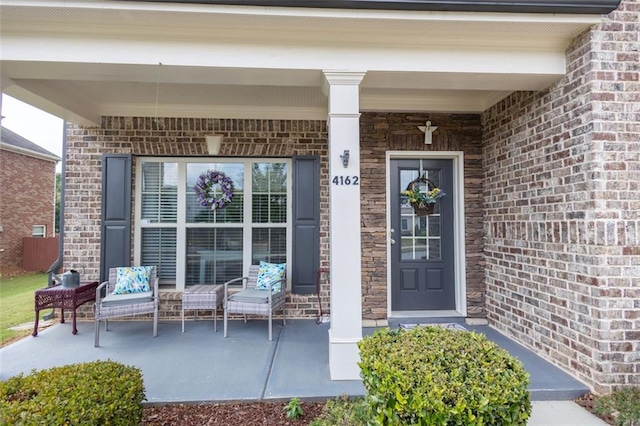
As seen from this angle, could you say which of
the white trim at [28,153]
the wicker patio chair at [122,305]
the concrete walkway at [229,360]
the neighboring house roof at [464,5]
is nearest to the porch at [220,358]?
the concrete walkway at [229,360]

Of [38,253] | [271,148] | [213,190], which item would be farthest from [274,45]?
[38,253]

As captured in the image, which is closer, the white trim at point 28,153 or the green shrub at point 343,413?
the green shrub at point 343,413

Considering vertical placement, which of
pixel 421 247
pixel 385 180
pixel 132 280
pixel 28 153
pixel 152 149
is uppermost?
pixel 28 153

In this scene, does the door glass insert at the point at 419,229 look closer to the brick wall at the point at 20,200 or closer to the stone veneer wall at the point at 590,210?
the stone veneer wall at the point at 590,210

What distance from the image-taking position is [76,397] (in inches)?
67.2

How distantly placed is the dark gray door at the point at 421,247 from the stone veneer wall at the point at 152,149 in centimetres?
96

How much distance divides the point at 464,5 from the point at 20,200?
14.1m

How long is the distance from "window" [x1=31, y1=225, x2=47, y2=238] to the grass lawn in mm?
2460

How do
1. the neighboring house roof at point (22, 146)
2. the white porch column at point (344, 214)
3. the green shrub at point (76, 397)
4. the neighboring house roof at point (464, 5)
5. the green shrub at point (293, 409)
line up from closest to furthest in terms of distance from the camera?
1. the green shrub at point (76, 397)
2. the green shrub at point (293, 409)
3. the neighboring house roof at point (464, 5)
4. the white porch column at point (344, 214)
5. the neighboring house roof at point (22, 146)

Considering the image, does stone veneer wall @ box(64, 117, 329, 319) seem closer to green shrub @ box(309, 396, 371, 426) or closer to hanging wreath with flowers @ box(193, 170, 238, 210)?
hanging wreath with flowers @ box(193, 170, 238, 210)

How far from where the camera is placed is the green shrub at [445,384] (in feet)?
5.31

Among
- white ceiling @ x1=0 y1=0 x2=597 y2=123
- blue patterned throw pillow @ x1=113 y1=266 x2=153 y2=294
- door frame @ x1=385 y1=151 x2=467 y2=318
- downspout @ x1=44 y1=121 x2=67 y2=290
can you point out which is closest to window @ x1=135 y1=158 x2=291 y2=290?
blue patterned throw pillow @ x1=113 y1=266 x2=153 y2=294

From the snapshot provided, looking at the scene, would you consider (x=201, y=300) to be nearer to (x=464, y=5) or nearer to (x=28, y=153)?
(x=464, y=5)

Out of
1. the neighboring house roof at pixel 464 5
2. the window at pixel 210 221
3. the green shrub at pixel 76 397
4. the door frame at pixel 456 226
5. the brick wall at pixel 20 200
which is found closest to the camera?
the green shrub at pixel 76 397
